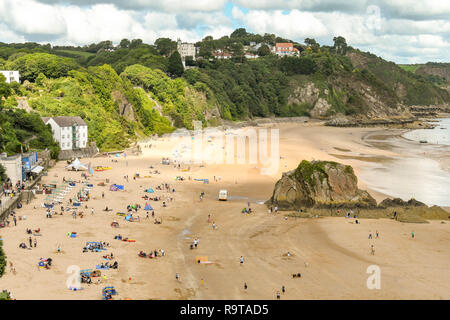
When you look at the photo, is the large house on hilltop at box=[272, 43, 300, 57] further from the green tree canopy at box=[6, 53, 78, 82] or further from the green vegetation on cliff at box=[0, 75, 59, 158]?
the green vegetation on cliff at box=[0, 75, 59, 158]

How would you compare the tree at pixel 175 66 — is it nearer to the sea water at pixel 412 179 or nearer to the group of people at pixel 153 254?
the sea water at pixel 412 179

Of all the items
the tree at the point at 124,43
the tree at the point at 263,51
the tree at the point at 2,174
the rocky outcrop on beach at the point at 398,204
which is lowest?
the rocky outcrop on beach at the point at 398,204

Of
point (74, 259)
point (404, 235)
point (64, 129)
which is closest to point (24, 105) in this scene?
point (64, 129)

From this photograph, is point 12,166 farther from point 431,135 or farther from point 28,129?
point 431,135

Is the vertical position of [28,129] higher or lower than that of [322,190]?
higher

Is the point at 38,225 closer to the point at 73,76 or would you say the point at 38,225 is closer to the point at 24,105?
the point at 24,105

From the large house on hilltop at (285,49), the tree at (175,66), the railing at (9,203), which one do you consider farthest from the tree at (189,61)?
the railing at (9,203)

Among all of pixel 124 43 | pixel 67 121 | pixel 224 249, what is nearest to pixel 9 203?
pixel 224 249
